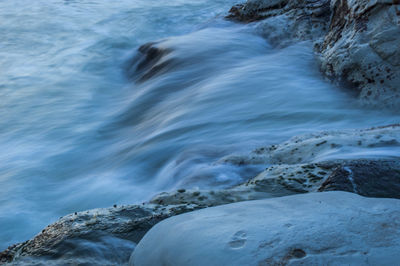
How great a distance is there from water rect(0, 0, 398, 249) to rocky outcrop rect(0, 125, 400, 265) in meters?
0.67

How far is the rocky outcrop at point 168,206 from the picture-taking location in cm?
233

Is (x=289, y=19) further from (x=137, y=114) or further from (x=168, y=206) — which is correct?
(x=168, y=206)

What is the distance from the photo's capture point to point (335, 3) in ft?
21.5

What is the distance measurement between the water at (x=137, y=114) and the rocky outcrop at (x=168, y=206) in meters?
0.67

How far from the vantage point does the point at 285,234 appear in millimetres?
1709

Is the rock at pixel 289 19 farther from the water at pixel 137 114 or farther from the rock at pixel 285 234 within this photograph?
the rock at pixel 285 234

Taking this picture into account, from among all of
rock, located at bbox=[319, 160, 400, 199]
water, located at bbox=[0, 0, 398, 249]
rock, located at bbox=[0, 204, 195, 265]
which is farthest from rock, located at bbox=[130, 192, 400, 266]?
water, located at bbox=[0, 0, 398, 249]

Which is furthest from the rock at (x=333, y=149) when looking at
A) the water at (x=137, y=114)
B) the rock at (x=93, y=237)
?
the rock at (x=93, y=237)

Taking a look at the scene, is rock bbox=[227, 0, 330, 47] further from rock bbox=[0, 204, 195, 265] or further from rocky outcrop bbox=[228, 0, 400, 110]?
rock bbox=[0, 204, 195, 265]

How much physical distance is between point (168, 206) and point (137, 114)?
3813mm

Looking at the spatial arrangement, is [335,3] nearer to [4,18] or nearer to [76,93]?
[76,93]

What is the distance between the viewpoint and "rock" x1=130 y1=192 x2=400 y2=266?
63.4 inches

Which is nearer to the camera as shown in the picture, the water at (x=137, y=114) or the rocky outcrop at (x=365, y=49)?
the water at (x=137, y=114)

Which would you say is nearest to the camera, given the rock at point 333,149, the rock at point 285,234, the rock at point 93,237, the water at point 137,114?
the rock at point 285,234
